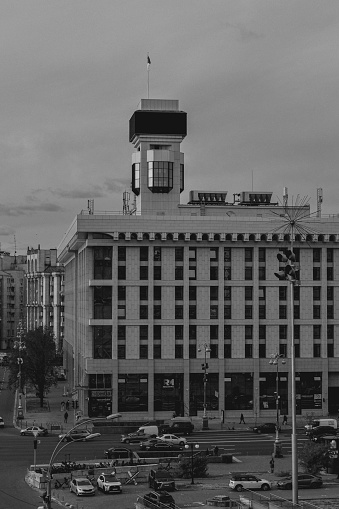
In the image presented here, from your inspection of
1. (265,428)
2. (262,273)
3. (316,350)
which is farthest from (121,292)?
(316,350)

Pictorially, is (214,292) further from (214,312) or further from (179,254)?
(179,254)

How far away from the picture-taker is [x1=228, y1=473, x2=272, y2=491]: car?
70.8 metres

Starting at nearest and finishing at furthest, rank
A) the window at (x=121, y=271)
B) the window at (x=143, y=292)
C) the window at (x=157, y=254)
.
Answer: the window at (x=121, y=271)
the window at (x=143, y=292)
the window at (x=157, y=254)

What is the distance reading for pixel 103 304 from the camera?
11694 centimetres

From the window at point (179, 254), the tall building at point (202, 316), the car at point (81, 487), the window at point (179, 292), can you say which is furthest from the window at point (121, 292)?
the car at point (81, 487)

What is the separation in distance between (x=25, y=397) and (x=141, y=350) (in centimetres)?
3259

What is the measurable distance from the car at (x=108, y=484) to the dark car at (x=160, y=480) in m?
2.88

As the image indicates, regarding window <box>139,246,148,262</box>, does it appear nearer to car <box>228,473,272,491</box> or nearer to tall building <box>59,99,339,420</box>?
tall building <box>59,99,339,420</box>

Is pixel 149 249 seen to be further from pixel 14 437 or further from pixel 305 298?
pixel 14 437

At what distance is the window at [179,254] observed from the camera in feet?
389

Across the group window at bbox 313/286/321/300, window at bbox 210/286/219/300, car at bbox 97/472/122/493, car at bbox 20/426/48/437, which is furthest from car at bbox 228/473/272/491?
window at bbox 313/286/321/300

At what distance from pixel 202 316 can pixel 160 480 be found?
47.3 meters

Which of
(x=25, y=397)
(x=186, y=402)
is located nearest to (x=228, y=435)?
(x=186, y=402)

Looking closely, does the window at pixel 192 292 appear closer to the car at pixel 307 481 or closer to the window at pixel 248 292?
the window at pixel 248 292
